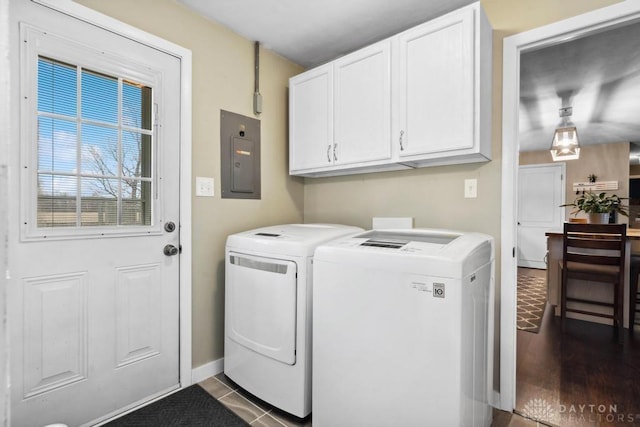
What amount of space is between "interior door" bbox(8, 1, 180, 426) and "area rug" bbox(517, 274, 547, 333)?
3.26m

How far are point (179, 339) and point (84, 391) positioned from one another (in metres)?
0.50

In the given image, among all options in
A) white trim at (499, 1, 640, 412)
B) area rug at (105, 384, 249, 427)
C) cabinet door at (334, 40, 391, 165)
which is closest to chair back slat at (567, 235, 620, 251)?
white trim at (499, 1, 640, 412)

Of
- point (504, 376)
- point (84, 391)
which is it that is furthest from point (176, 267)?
point (504, 376)

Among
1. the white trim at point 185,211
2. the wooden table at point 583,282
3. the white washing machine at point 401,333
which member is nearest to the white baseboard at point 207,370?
the white trim at point 185,211

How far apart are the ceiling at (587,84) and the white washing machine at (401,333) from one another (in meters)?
2.10

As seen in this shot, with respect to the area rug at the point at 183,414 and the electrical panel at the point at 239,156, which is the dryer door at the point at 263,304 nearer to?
the area rug at the point at 183,414

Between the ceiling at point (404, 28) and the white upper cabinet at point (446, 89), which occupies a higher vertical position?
the ceiling at point (404, 28)

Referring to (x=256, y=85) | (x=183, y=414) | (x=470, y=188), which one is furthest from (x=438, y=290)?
(x=256, y=85)

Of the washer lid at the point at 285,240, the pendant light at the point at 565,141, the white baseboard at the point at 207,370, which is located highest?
the pendant light at the point at 565,141

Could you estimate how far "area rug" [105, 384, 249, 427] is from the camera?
160 centimetres

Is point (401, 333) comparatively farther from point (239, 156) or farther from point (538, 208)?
point (538, 208)

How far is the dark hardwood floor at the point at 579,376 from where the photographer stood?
1700 mm

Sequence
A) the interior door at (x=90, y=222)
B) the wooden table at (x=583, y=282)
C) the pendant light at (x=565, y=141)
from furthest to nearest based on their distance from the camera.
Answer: the pendant light at (x=565, y=141) → the wooden table at (x=583, y=282) → the interior door at (x=90, y=222)

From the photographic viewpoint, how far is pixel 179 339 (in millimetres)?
1938
